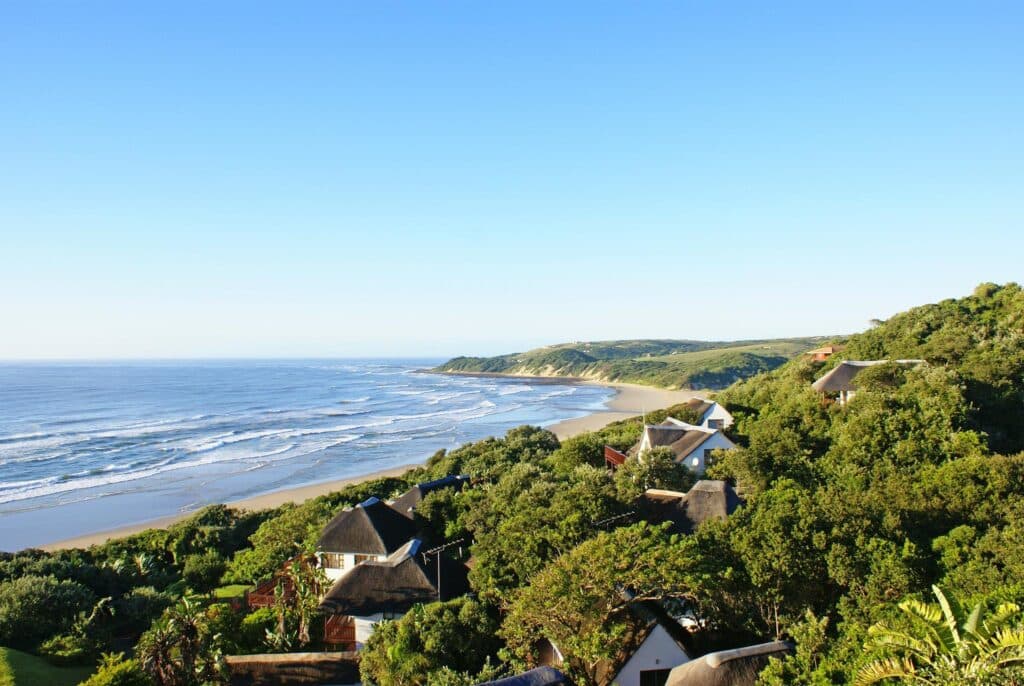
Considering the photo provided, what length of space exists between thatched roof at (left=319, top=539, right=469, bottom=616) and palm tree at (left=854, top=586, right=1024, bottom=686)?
12.0 meters

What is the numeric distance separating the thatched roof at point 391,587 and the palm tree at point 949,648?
12.0 metres

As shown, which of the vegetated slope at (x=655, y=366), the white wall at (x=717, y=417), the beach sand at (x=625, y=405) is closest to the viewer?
the white wall at (x=717, y=417)

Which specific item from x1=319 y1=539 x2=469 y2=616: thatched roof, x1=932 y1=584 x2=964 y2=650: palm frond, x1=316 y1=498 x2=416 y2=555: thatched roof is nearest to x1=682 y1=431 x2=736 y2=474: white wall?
x1=316 y1=498 x2=416 y2=555: thatched roof

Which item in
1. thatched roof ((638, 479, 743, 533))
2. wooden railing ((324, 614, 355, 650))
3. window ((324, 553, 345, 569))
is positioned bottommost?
wooden railing ((324, 614, 355, 650))

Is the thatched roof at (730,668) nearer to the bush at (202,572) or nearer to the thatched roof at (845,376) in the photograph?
the bush at (202,572)

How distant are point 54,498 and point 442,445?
1115 inches

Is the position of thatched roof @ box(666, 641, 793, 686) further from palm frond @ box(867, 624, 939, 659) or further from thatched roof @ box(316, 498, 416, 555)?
thatched roof @ box(316, 498, 416, 555)

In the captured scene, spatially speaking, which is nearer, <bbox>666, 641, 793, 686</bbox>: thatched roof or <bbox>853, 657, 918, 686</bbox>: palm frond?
<bbox>853, 657, 918, 686</bbox>: palm frond

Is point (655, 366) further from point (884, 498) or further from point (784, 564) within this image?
point (784, 564)

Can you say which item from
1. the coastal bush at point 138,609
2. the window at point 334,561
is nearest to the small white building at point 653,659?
the window at point 334,561

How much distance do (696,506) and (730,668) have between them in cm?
829

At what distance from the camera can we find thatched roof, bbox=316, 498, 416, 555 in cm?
2161

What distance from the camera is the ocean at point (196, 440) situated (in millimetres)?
38000

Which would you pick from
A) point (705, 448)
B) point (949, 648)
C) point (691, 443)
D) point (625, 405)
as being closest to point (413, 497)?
point (691, 443)
